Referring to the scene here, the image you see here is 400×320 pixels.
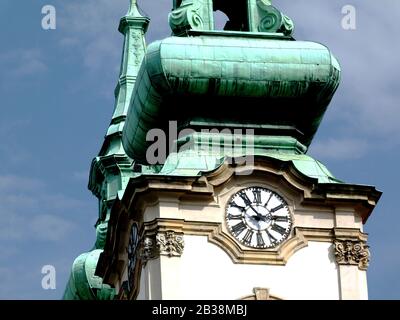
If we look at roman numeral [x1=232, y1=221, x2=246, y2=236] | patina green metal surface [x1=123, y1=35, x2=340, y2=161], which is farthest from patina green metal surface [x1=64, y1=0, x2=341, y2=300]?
roman numeral [x1=232, y1=221, x2=246, y2=236]

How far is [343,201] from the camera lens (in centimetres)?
4312

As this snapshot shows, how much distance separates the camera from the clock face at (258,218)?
141 ft

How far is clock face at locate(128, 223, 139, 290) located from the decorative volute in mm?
3634

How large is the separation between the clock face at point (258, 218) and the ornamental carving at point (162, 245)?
954 mm

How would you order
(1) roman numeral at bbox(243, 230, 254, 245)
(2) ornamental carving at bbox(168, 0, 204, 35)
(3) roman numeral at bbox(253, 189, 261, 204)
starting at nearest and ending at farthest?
(1) roman numeral at bbox(243, 230, 254, 245) < (3) roman numeral at bbox(253, 189, 261, 204) < (2) ornamental carving at bbox(168, 0, 204, 35)

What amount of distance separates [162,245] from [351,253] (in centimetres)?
308

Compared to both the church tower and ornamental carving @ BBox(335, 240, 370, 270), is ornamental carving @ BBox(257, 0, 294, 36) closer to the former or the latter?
the church tower

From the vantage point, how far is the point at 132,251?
144 ft

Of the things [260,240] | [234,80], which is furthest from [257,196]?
[234,80]

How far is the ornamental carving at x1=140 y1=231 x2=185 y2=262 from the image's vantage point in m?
42.3

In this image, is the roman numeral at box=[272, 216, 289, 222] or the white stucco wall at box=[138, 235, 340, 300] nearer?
the white stucco wall at box=[138, 235, 340, 300]

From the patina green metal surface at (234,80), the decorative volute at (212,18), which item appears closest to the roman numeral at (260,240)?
the patina green metal surface at (234,80)
